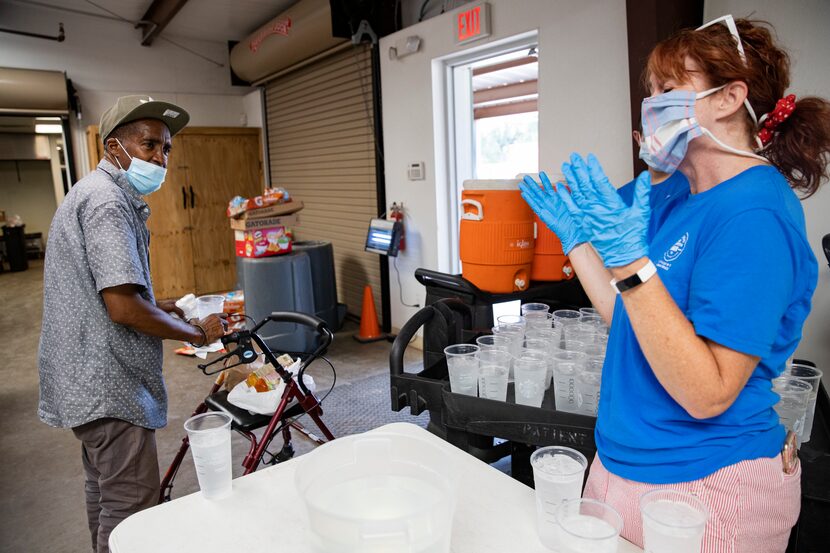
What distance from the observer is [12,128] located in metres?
12.2

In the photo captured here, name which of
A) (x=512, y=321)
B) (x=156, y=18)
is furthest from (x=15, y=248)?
(x=512, y=321)

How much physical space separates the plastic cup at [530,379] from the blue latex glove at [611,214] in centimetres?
67

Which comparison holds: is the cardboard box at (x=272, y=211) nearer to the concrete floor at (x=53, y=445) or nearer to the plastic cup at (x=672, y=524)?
the concrete floor at (x=53, y=445)

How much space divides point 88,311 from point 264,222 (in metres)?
3.21

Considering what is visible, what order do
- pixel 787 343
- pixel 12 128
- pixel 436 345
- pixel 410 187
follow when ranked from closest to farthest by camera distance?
pixel 787 343 < pixel 436 345 < pixel 410 187 < pixel 12 128

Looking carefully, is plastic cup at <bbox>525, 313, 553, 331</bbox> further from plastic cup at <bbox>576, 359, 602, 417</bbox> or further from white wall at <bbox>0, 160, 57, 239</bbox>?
white wall at <bbox>0, 160, 57, 239</bbox>

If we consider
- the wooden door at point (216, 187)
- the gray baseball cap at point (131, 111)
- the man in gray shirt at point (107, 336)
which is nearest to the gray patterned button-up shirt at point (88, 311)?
the man in gray shirt at point (107, 336)

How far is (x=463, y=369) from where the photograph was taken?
1.78 m

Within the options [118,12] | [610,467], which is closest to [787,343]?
[610,467]

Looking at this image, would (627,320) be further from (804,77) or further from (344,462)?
(804,77)

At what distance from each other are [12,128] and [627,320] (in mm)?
14769

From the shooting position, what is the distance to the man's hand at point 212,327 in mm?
2186

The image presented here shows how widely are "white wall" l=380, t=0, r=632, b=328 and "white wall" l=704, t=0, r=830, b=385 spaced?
0.74m

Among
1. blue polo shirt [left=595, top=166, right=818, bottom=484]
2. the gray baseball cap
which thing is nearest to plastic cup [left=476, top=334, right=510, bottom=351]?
blue polo shirt [left=595, top=166, right=818, bottom=484]
